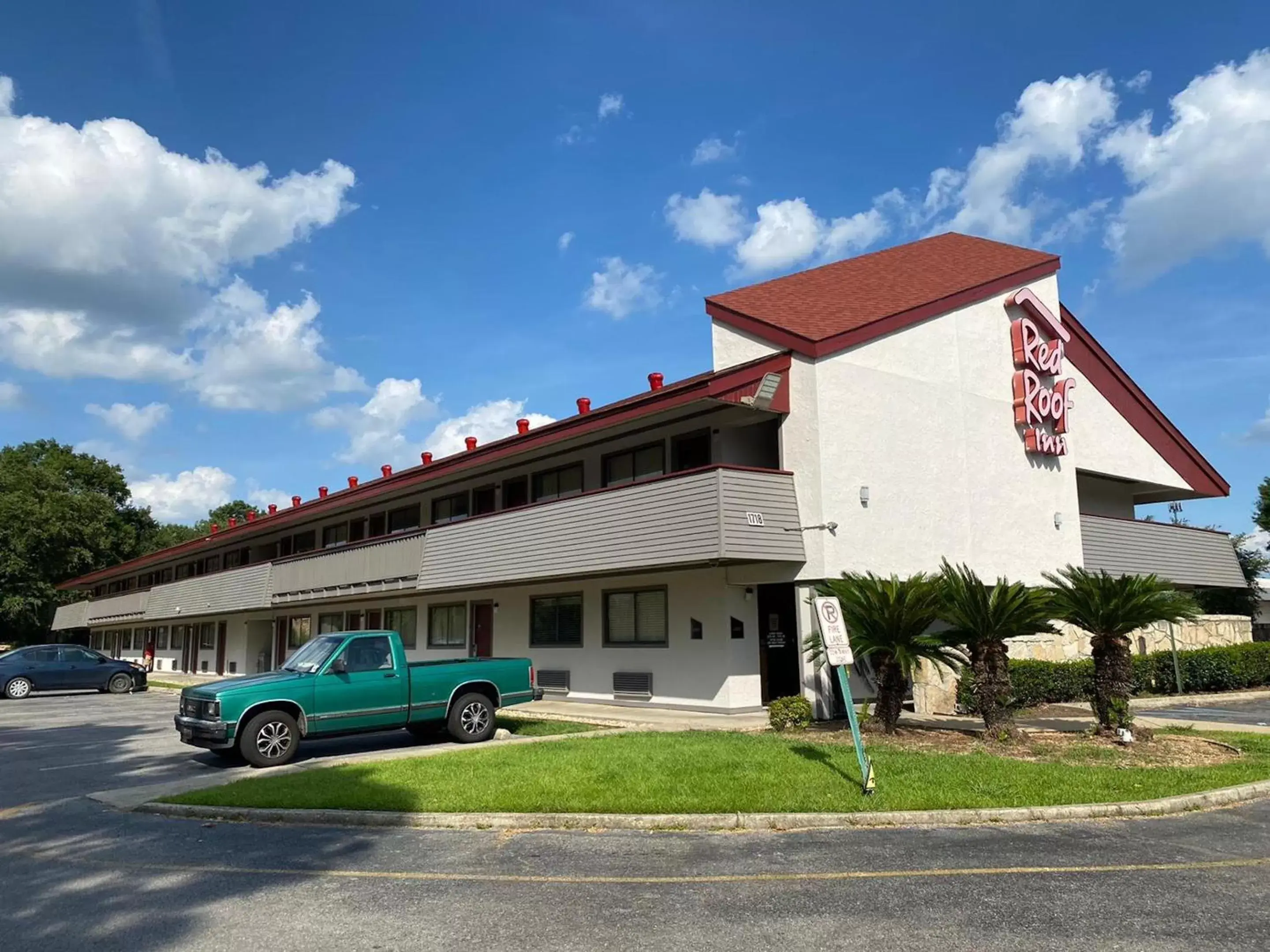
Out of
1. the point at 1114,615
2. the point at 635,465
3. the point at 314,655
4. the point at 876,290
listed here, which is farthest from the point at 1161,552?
the point at 314,655

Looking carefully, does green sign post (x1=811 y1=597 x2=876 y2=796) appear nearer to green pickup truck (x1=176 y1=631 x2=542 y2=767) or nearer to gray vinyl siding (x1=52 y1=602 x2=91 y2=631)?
green pickup truck (x1=176 y1=631 x2=542 y2=767)

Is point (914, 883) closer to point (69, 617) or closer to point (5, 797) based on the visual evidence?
point (5, 797)

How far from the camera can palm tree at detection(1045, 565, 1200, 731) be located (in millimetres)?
12914

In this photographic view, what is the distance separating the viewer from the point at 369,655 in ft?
47.0

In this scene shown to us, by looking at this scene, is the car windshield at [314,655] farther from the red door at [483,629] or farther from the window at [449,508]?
the window at [449,508]

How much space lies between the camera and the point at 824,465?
58.4ft

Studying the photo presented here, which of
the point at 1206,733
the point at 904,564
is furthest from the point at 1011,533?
the point at 1206,733

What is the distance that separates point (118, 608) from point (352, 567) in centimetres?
2903

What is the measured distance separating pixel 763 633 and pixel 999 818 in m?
10.7

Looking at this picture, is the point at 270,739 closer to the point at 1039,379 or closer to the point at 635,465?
the point at 635,465

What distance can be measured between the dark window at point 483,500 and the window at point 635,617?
6392 millimetres

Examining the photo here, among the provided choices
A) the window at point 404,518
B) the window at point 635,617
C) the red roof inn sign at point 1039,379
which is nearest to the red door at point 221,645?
the window at point 404,518

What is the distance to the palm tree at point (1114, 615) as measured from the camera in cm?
1291

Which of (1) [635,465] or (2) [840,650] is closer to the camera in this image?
(2) [840,650]
